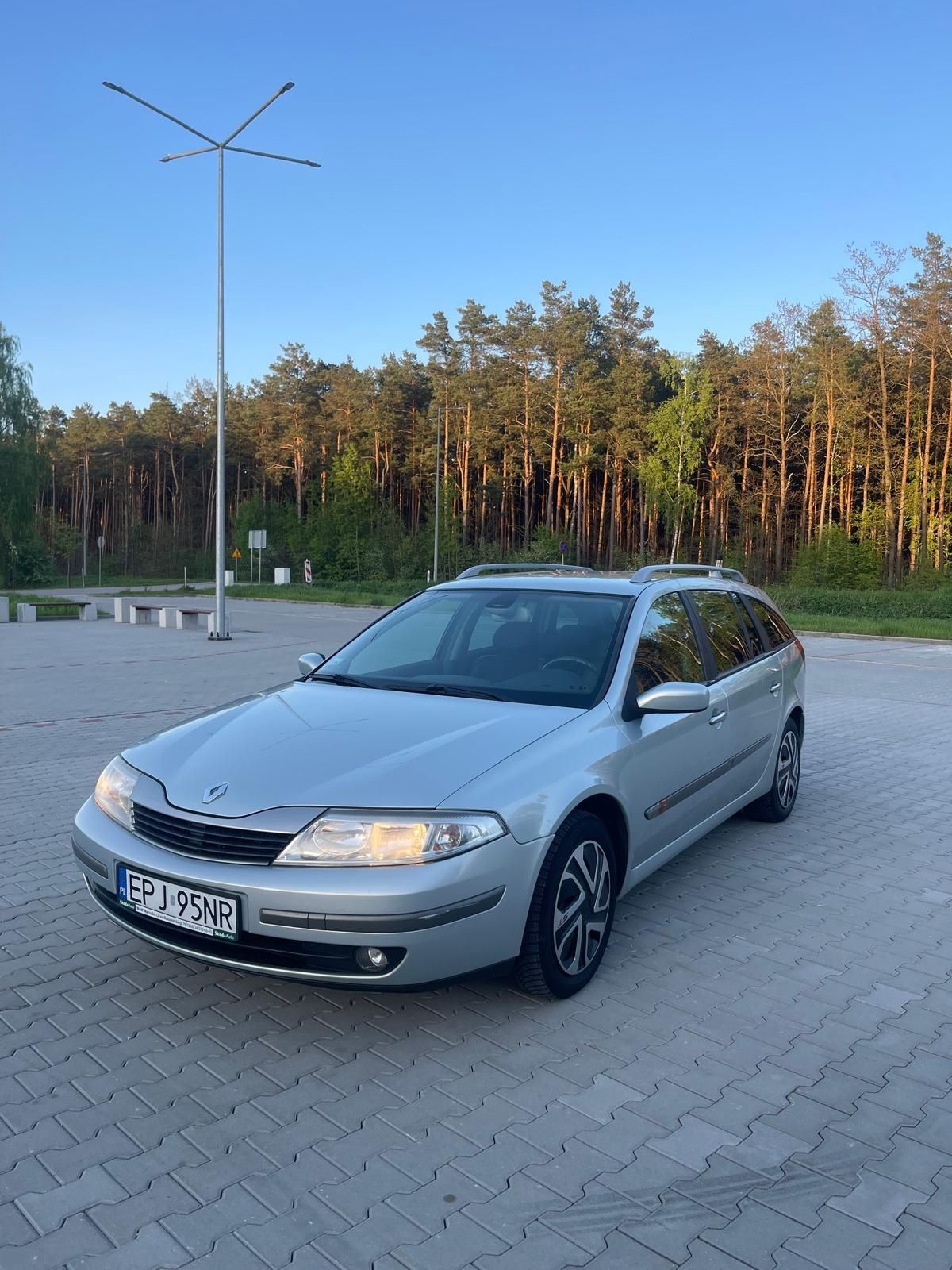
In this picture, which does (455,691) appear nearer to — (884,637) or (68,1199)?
(68,1199)

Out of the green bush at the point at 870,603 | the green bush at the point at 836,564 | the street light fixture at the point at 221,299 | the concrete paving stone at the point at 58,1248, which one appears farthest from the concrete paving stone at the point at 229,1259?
the green bush at the point at 836,564

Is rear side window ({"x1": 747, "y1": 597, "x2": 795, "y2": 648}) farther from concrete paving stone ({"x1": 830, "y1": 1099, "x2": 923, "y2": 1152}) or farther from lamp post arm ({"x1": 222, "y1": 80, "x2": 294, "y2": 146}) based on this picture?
lamp post arm ({"x1": 222, "y1": 80, "x2": 294, "y2": 146})

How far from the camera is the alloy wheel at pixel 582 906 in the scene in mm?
3561

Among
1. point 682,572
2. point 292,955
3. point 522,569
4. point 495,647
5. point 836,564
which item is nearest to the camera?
point 292,955

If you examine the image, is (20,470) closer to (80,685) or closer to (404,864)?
(80,685)

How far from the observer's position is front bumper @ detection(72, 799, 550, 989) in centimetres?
304

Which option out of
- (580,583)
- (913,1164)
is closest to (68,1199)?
(913,1164)

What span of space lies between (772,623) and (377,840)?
3.99m

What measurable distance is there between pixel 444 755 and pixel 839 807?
4307 mm

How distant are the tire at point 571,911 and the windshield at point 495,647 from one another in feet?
2.02

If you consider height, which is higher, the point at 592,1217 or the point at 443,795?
the point at 443,795

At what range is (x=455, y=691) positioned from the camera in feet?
13.9

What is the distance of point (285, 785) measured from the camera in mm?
3338

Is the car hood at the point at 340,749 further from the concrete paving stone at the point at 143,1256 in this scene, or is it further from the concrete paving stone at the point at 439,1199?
the concrete paving stone at the point at 143,1256
